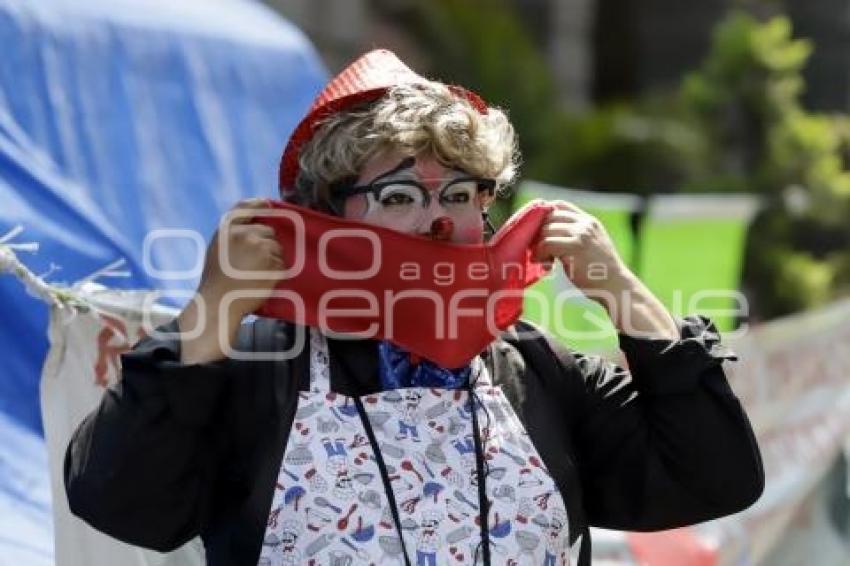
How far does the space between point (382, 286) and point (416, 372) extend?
131 millimetres

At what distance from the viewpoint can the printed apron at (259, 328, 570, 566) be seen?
86.0 inches

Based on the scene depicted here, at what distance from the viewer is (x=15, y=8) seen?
12.5 ft

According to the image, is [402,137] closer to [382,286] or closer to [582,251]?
[382,286]

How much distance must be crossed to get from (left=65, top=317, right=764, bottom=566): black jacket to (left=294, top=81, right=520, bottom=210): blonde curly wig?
23cm

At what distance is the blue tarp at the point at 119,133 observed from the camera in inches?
126

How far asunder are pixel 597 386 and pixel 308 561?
0.53m

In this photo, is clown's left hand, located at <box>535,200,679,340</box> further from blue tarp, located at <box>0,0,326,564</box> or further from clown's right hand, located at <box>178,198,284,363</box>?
blue tarp, located at <box>0,0,326,564</box>

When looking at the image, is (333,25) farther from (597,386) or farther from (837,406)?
(597,386)

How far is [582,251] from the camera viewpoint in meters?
2.40

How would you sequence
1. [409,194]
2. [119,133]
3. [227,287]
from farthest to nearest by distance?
[119,133] < [409,194] < [227,287]

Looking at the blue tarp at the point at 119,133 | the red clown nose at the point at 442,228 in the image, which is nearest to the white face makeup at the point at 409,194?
the red clown nose at the point at 442,228

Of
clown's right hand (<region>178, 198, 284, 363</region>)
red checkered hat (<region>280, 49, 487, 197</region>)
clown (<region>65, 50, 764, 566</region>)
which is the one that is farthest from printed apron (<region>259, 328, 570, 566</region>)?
red checkered hat (<region>280, 49, 487, 197</region>)

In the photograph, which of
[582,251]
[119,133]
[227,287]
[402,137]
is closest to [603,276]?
[582,251]

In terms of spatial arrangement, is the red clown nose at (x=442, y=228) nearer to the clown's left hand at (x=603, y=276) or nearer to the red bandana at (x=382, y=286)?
the red bandana at (x=382, y=286)
